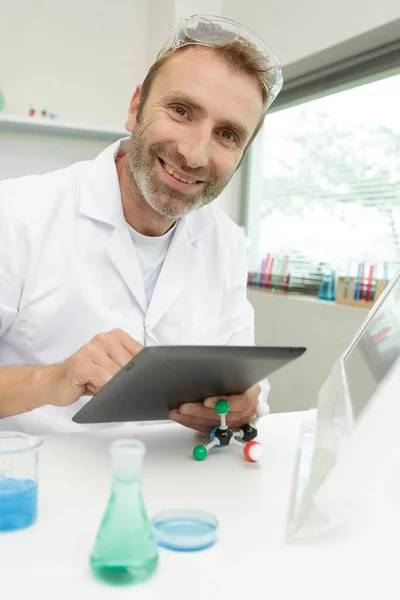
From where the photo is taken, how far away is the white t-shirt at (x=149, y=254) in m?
1.39

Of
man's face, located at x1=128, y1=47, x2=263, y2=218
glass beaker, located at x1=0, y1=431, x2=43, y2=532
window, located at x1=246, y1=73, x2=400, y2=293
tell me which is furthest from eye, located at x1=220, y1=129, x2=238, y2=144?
window, located at x1=246, y1=73, x2=400, y2=293

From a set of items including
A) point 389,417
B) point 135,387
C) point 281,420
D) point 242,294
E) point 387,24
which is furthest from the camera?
point 387,24

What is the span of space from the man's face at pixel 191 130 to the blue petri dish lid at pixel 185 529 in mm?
830

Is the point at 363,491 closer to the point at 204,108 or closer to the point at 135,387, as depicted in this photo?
the point at 135,387

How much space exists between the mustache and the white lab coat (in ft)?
0.41

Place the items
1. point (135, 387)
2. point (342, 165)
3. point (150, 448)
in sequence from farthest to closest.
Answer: point (342, 165) → point (150, 448) → point (135, 387)

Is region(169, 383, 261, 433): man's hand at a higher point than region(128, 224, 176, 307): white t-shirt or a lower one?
lower

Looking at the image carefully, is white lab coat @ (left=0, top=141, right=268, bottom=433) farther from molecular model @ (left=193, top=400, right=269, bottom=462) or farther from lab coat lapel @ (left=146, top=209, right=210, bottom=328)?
molecular model @ (left=193, top=400, right=269, bottom=462)

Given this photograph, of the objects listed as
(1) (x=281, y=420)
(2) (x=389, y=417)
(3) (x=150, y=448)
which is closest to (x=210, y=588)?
(2) (x=389, y=417)

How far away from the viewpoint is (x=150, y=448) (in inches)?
37.4

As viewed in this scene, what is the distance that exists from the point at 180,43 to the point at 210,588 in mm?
1174

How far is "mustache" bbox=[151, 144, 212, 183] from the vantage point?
1.35 meters

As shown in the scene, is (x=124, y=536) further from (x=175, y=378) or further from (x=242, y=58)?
(x=242, y=58)

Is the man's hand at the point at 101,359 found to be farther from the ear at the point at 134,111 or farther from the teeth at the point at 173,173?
the ear at the point at 134,111
